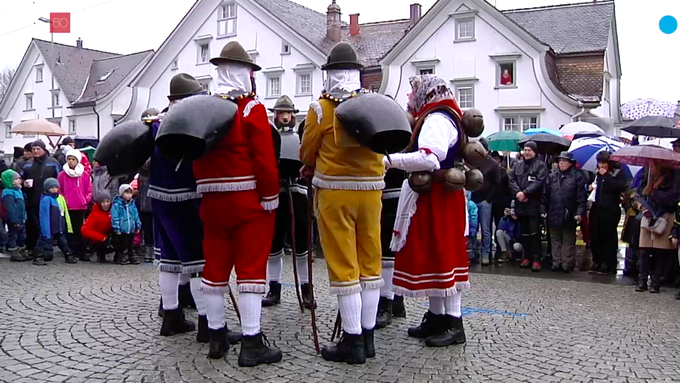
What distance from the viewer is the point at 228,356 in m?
4.92

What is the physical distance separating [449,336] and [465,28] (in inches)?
924

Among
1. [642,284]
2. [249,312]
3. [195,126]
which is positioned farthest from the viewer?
[642,284]

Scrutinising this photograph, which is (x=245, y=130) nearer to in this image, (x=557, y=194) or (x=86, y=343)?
(x=86, y=343)

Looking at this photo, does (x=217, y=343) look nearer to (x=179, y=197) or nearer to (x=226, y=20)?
(x=179, y=197)

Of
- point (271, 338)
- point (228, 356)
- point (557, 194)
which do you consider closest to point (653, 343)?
point (271, 338)

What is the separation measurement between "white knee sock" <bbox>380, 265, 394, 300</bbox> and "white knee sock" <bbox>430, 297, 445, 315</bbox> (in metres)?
0.54

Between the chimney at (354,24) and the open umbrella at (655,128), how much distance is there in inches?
930

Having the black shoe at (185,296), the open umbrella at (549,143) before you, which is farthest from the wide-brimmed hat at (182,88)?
the open umbrella at (549,143)

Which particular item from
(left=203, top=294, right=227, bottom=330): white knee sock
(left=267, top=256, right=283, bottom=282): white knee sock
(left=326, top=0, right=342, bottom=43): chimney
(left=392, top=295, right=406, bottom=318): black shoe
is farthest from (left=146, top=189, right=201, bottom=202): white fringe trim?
(left=326, top=0, right=342, bottom=43): chimney

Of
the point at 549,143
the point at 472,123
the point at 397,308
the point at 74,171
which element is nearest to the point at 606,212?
the point at 549,143

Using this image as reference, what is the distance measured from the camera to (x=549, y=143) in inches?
452

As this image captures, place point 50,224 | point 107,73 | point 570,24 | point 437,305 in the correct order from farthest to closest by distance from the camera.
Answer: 1. point 107,73
2. point 570,24
3. point 50,224
4. point 437,305

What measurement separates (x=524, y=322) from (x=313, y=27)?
28.3 m

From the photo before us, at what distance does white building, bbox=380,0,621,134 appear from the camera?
2433 centimetres
